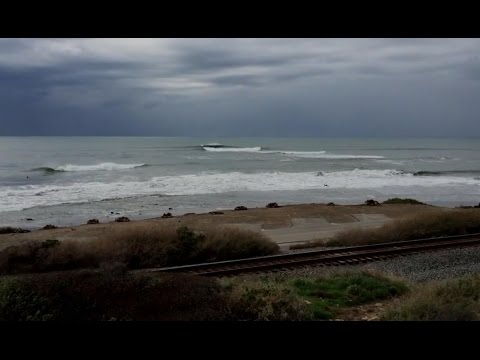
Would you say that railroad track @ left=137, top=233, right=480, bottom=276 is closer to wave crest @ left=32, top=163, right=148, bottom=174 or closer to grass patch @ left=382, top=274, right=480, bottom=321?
grass patch @ left=382, top=274, right=480, bottom=321

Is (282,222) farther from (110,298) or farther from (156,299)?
(110,298)

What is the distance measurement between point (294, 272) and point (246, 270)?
112 centimetres

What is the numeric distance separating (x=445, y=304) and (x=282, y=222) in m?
15.0

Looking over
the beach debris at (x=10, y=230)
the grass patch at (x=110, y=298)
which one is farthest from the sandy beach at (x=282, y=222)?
the grass patch at (x=110, y=298)

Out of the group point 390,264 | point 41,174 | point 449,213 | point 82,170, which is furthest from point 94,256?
point 82,170

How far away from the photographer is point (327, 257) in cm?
1226

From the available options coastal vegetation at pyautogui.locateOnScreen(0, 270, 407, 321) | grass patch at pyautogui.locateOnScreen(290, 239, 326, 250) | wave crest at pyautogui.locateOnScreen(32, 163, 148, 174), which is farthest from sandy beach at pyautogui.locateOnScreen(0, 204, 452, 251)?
wave crest at pyautogui.locateOnScreen(32, 163, 148, 174)

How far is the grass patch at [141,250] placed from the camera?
11680 millimetres

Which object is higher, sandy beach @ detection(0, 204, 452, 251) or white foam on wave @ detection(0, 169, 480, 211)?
white foam on wave @ detection(0, 169, 480, 211)

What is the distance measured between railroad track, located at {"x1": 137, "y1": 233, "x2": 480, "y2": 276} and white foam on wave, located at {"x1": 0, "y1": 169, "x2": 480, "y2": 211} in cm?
2034

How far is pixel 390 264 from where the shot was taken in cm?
1174

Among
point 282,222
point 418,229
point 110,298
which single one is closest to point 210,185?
point 282,222

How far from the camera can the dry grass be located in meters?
15.4
